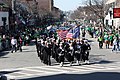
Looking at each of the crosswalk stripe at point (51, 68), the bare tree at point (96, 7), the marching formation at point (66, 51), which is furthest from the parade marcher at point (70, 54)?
the bare tree at point (96, 7)

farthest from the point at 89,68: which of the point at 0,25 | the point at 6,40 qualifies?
the point at 0,25

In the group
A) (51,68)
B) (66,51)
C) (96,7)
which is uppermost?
(96,7)

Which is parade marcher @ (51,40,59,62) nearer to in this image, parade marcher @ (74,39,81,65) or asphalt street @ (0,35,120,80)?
asphalt street @ (0,35,120,80)

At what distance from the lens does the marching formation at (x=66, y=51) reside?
26234mm

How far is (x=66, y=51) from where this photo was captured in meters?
26.5

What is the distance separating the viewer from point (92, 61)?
29047 mm

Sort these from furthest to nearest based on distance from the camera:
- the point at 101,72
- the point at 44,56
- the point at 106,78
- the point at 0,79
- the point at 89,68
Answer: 1. the point at 44,56
2. the point at 89,68
3. the point at 101,72
4. the point at 106,78
5. the point at 0,79

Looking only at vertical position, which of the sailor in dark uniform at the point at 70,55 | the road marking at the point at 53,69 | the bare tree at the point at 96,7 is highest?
the bare tree at the point at 96,7

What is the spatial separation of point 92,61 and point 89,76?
7.40m

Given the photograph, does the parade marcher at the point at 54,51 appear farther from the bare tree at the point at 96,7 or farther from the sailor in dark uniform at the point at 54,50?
the bare tree at the point at 96,7

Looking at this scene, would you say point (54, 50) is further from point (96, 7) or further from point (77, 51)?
point (96, 7)

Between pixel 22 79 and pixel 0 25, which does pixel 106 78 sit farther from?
pixel 0 25

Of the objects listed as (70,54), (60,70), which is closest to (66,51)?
(70,54)

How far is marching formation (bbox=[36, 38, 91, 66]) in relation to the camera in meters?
26.2
